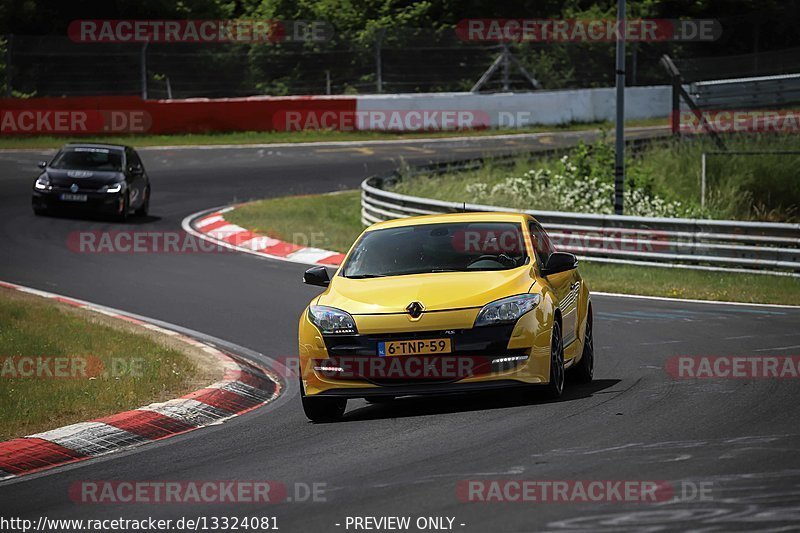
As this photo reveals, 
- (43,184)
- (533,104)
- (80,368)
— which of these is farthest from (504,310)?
(533,104)

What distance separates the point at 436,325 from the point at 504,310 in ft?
1.64

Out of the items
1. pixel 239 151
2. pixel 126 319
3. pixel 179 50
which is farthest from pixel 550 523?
pixel 179 50

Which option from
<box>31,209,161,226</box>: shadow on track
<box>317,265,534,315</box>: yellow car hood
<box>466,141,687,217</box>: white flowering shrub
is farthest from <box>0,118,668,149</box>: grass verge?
<box>317,265,534,315</box>: yellow car hood

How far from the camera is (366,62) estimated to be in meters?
43.0

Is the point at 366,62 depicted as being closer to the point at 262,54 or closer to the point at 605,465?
the point at 262,54

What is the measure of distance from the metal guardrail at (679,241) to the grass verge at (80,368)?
8222 mm

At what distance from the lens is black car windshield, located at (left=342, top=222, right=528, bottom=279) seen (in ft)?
34.0

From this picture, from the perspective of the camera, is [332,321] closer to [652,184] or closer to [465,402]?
[465,402]

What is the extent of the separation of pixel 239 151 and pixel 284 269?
18.2m

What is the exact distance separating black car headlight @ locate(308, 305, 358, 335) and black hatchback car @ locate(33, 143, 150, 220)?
17.1m

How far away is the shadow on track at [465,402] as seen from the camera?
9812 mm

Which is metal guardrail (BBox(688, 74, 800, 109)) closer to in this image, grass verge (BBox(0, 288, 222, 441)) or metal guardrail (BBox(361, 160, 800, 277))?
metal guardrail (BBox(361, 160, 800, 277))

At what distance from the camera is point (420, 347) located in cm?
937

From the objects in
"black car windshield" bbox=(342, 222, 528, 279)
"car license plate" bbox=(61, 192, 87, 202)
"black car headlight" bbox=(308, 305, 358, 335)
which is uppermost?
"black car windshield" bbox=(342, 222, 528, 279)
